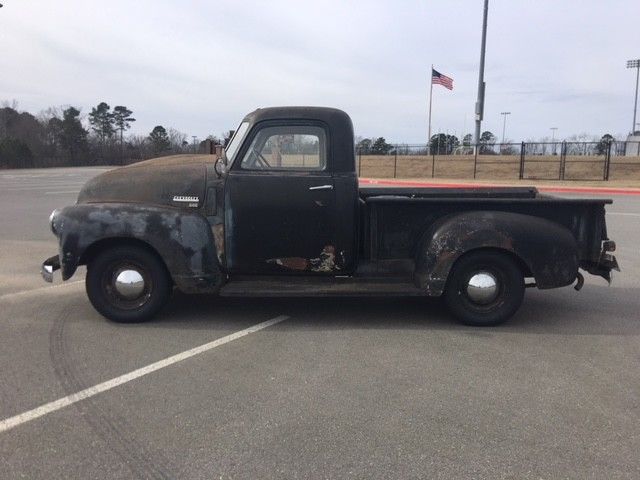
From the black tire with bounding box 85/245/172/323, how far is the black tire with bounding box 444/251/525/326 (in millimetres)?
2700

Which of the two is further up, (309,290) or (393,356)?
(309,290)

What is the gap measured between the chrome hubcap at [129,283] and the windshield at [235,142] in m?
1.36

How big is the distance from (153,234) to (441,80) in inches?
1472

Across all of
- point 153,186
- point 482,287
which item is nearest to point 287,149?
point 153,186

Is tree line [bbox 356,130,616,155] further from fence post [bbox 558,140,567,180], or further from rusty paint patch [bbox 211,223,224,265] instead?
rusty paint patch [bbox 211,223,224,265]

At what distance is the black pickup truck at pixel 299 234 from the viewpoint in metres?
5.14

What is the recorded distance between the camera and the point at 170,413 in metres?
3.56

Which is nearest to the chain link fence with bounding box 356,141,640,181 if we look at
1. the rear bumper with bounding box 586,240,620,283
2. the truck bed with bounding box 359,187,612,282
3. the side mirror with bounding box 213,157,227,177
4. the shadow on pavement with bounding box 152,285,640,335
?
the shadow on pavement with bounding box 152,285,640,335

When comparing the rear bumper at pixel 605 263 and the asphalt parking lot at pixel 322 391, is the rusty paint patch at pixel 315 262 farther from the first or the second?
the rear bumper at pixel 605 263

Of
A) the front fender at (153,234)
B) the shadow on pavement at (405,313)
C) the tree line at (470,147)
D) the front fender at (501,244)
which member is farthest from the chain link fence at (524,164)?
the front fender at (153,234)

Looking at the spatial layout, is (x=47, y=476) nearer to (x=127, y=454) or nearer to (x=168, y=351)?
(x=127, y=454)

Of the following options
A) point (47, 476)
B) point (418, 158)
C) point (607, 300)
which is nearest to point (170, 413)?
point (47, 476)

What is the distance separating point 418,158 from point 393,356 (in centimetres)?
4050

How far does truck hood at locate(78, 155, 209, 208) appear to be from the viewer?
17.1 feet
